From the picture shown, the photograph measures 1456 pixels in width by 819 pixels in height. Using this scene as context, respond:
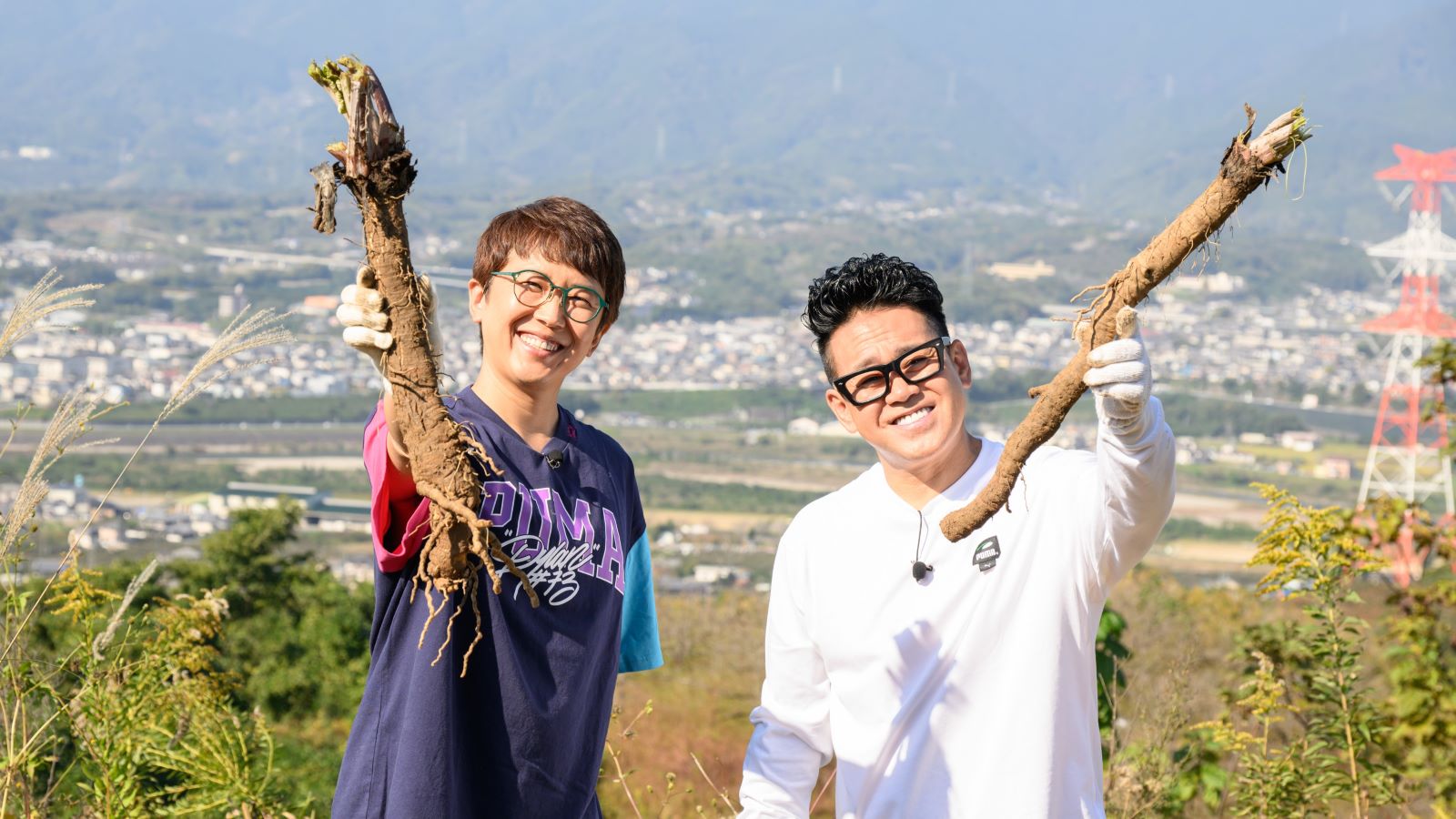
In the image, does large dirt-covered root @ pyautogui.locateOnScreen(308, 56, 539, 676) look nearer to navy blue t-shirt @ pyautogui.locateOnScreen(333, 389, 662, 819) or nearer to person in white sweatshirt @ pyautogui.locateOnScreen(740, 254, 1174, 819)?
navy blue t-shirt @ pyautogui.locateOnScreen(333, 389, 662, 819)

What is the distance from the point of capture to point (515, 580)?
2.40 m

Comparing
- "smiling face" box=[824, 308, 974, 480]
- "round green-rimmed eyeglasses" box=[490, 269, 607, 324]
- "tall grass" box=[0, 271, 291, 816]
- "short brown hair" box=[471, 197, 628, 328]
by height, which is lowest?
"tall grass" box=[0, 271, 291, 816]

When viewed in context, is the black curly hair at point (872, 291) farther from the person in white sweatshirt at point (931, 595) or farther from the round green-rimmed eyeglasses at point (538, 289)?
the round green-rimmed eyeglasses at point (538, 289)

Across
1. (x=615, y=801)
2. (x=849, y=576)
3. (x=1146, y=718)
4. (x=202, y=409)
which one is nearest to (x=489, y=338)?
(x=849, y=576)

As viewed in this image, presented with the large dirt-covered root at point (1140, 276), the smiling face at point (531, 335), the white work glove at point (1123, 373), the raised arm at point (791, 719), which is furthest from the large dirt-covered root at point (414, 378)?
the white work glove at point (1123, 373)

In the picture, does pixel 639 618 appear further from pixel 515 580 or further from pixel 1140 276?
pixel 1140 276

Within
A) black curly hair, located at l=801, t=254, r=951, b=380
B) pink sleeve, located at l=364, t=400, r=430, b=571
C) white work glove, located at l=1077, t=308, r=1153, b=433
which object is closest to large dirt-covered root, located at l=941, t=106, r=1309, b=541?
white work glove, located at l=1077, t=308, r=1153, b=433

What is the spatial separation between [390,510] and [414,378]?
0.27 metres

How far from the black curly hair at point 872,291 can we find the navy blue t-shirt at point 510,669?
0.60 meters

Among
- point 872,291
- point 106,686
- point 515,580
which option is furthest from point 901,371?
point 106,686

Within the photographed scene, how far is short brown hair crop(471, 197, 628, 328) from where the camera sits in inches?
99.7

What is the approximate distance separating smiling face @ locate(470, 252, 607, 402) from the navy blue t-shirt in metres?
0.10

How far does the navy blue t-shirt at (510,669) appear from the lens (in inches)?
88.7

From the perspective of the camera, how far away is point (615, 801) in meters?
10.6
